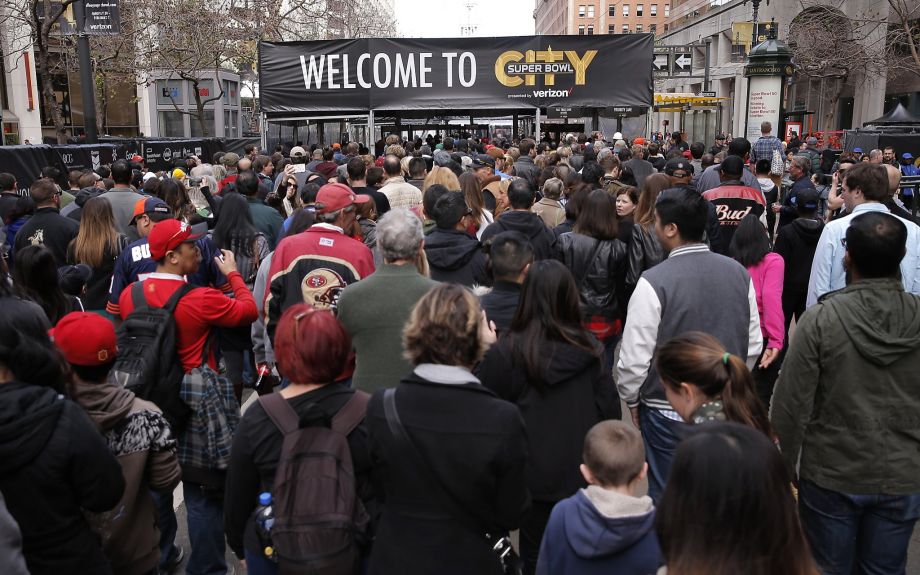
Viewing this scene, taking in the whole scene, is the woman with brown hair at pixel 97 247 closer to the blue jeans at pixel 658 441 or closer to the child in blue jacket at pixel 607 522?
the blue jeans at pixel 658 441

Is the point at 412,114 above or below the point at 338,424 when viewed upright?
above

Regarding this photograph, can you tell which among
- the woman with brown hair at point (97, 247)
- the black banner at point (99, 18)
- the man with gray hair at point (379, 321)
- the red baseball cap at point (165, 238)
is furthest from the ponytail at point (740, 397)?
the black banner at point (99, 18)

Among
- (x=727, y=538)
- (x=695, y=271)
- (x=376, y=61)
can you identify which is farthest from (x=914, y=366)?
(x=376, y=61)

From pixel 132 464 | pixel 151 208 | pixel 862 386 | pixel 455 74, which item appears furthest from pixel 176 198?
pixel 455 74

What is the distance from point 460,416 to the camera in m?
2.56

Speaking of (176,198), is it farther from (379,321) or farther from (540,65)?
(540,65)

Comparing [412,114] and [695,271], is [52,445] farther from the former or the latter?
[412,114]

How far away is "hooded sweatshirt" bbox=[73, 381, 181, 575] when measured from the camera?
3305 mm

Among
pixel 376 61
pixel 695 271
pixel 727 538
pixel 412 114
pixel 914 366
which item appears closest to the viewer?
pixel 727 538

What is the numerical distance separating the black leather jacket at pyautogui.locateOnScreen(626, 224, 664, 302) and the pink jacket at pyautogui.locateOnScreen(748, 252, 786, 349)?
27.5 inches

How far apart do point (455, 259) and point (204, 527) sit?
220cm

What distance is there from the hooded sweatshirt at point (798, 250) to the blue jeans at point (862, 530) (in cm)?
320

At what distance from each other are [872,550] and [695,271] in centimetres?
141

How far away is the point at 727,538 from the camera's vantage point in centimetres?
172
